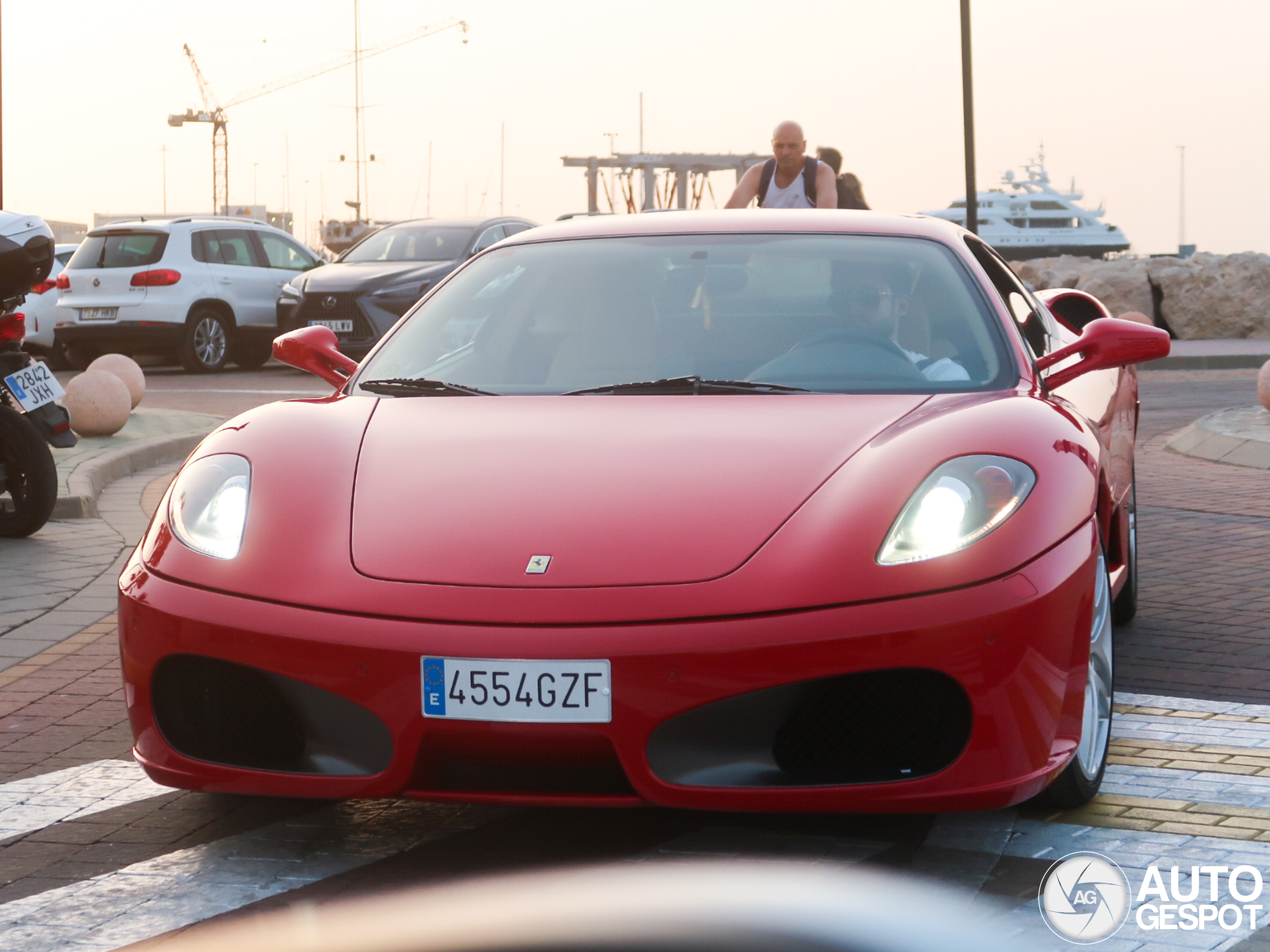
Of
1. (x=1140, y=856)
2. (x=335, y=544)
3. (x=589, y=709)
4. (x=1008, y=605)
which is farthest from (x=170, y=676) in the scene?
(x=1140, y=856)

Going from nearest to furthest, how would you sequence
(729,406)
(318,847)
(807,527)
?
(807,527), (318,847), (729,406)

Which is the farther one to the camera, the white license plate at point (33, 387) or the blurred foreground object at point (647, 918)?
the white license plate at point (33, 387)

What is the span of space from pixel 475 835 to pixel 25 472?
440cm

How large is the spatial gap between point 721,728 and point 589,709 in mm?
242

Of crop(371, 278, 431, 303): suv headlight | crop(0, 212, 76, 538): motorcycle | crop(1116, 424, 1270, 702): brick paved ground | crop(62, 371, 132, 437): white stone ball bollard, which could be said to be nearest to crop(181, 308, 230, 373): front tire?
crop(371, 278, 431, 303): suv headlight

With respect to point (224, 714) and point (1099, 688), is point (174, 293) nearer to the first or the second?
point (224, 714)

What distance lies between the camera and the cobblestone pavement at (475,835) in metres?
3.01

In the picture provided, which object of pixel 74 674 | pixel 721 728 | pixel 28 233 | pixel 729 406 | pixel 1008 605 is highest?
pixel 28 233

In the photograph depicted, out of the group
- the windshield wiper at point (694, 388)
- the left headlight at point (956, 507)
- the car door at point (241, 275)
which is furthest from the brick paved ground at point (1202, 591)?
the car door at point (241, 275)

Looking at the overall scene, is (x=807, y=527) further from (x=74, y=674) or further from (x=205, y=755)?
(x=74, y=674)

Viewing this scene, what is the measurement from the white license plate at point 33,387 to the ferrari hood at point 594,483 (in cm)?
393

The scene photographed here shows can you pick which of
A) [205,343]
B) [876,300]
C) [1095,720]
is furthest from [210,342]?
[1095,720]

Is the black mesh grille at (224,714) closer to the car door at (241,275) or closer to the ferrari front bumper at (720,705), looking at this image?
the ferrari front bumper at (720,705)

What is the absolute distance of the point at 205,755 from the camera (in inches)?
127
